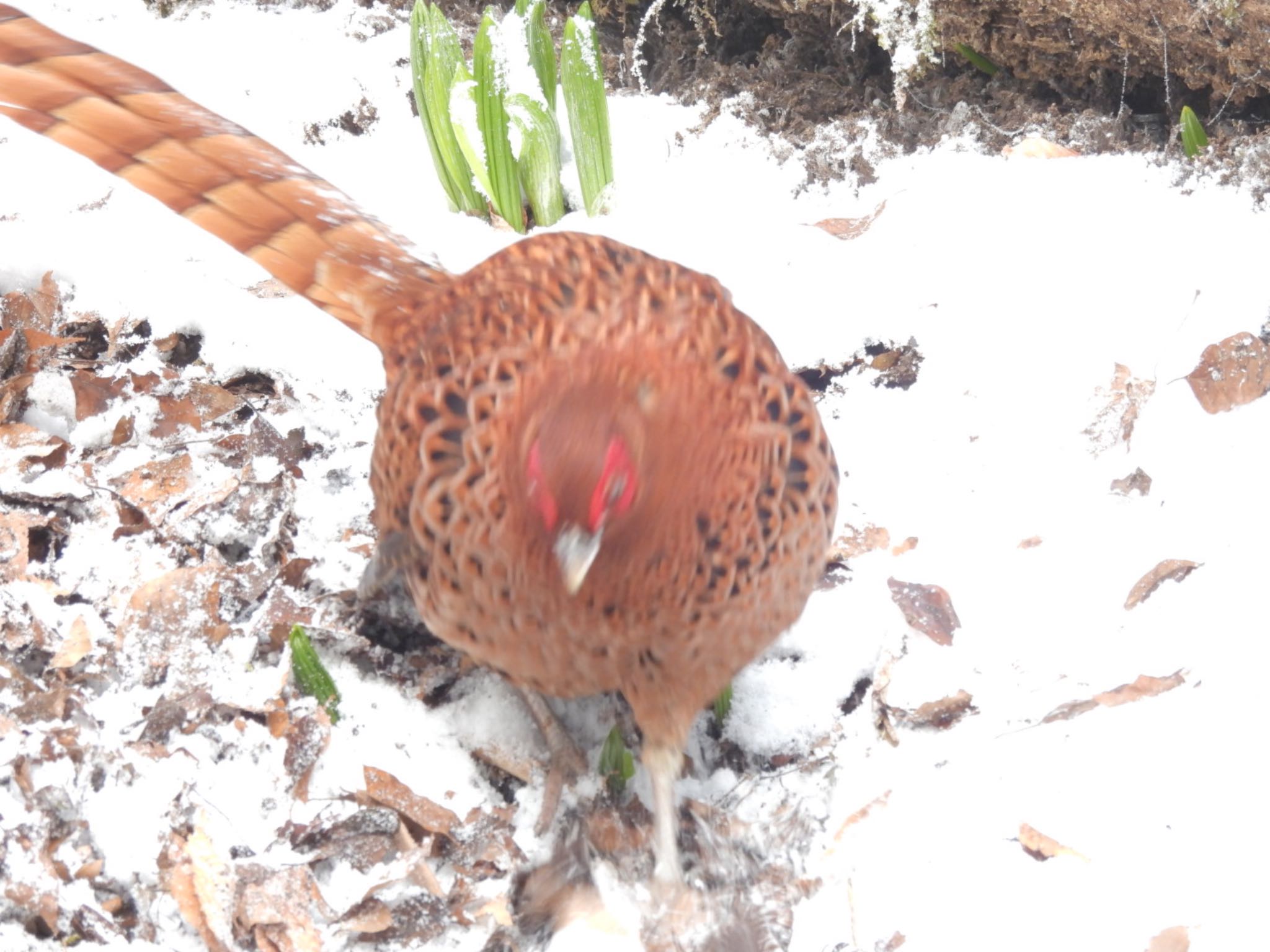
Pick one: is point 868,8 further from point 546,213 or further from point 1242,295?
point 1242,295

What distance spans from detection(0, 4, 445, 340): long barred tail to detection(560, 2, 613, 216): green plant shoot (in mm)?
844

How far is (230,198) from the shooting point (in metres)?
2.28

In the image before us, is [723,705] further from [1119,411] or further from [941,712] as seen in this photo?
[1119,411]

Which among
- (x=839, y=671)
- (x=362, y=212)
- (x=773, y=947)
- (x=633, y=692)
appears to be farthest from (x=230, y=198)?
(x=773, y=947)

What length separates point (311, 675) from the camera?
2.22 meters

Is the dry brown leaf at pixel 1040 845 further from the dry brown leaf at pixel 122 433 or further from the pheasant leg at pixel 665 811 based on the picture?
the dry brown leaf at pixel 122 433

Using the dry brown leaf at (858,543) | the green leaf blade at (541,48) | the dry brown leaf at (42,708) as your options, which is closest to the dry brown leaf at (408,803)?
the dry brown leaf at (42,708)

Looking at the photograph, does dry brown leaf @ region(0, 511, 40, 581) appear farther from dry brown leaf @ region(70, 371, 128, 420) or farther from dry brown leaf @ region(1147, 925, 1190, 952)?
dry brown leaf @ region(1147, 925, 1190, 952)

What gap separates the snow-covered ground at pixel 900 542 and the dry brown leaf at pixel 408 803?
0.04 meters

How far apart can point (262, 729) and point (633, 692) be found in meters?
0.75

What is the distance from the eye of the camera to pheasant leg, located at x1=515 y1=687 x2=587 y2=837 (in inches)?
85.5

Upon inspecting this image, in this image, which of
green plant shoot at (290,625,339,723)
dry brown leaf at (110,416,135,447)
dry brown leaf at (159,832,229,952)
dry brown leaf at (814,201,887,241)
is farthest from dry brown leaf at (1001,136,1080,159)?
dry brown leaf at (159,832,229,952)

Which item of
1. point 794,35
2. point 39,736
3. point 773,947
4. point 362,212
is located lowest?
point 773,947

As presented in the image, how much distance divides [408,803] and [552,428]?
0.91m
